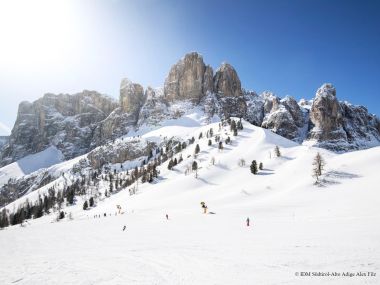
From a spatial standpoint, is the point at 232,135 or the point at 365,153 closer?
the point at 365,153

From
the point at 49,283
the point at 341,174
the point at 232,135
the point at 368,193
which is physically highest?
the point at 232,135

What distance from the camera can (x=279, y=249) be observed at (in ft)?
79.0

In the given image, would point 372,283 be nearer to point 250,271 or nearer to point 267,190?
point 250,271

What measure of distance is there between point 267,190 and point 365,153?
40.9m

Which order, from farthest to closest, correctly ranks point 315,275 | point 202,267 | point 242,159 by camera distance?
point 242,159, point 202,267, point 315,275

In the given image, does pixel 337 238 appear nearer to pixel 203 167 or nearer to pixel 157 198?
pixel 157 198

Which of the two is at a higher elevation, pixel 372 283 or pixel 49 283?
pixel 372 283

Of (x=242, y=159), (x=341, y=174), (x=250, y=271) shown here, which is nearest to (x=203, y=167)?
(x=242, y=159)

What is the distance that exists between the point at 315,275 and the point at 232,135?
181 m

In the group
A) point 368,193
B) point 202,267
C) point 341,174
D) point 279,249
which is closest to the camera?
point 202,267

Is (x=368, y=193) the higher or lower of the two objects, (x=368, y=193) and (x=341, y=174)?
the lower

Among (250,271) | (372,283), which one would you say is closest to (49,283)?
(250,271)

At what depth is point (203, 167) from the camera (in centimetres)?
14575

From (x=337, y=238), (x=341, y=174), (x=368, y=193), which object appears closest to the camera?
(x=337, y=238)
